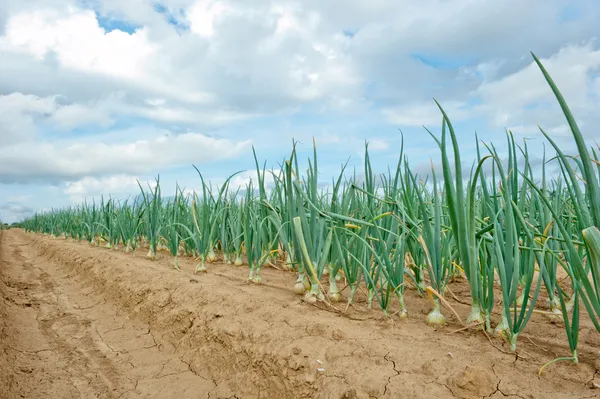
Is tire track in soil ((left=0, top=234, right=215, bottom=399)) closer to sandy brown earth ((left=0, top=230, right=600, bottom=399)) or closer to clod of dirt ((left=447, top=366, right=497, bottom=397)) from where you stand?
sandy brown earth ((left=0, top=230, right=600, bottom=399))

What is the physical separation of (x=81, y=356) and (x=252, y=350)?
1.09m

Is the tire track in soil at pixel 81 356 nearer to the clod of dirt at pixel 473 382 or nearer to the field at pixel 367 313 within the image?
the field at pixel 367 313

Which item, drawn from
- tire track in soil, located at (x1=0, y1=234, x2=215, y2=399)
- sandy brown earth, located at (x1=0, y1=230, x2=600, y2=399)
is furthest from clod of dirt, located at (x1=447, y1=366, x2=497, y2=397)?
tire track in soil, located at (x1=0, y1=234, x2=215, y2=399)

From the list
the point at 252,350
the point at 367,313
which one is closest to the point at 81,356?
the point at 252,350

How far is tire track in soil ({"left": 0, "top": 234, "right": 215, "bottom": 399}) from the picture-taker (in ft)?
6.01

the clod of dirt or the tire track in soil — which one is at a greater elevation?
the clod of dirt

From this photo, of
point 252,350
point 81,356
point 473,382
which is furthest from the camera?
point 81,356

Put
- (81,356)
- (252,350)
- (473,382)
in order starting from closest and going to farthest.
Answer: (473,382) < (252,350) < (81,356)

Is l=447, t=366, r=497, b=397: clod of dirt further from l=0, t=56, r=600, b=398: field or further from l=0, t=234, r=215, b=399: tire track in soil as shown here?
l=0, t=234, r=215, b=399: tire track in soil

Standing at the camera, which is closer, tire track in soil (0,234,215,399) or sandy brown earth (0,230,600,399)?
sandy brown earth (0,230,600,399)

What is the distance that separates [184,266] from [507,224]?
2.78 metres

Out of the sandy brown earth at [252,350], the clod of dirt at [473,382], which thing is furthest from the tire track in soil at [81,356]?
the clod of dirt at [473,382]

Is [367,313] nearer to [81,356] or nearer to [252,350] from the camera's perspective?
[252,350]

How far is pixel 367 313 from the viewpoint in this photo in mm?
1889
